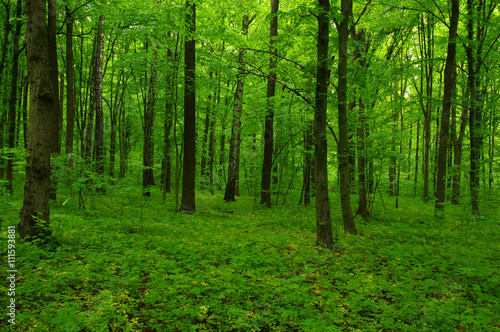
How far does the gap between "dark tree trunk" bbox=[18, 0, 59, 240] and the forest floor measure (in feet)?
1.19

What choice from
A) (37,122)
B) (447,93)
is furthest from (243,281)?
(447,93)

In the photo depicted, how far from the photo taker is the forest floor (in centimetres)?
318

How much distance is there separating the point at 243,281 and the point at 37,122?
14.7 ft

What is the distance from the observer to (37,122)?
4.50m

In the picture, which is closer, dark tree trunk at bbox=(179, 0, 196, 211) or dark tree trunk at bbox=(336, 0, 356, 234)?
dark tree trunk at bbox=(336, 0, 356, 234)

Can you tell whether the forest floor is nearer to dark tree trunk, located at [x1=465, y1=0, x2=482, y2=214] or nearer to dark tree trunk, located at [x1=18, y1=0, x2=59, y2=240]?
dark tree trunk, located at [x1=18, y1=0, x2=59, y2=240]

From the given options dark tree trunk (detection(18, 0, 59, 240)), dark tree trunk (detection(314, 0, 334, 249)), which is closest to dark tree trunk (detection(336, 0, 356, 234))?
dark tree trunk (detection(314, 0, 334, 249))

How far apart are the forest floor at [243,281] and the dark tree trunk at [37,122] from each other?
363 millimetres

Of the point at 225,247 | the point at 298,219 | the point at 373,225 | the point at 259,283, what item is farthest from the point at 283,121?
the point at 259,283

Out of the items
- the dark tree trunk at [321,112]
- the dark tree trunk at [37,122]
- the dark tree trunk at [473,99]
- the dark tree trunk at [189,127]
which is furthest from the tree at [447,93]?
the dark tree trunk at [37,122]

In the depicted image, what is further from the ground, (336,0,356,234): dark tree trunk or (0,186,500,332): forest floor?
(336,0,356,234): dark tree trunk

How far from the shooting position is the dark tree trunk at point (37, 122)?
14.6 ft

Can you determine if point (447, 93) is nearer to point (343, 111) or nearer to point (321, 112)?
point (343, 111)

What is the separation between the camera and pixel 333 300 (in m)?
3.82
